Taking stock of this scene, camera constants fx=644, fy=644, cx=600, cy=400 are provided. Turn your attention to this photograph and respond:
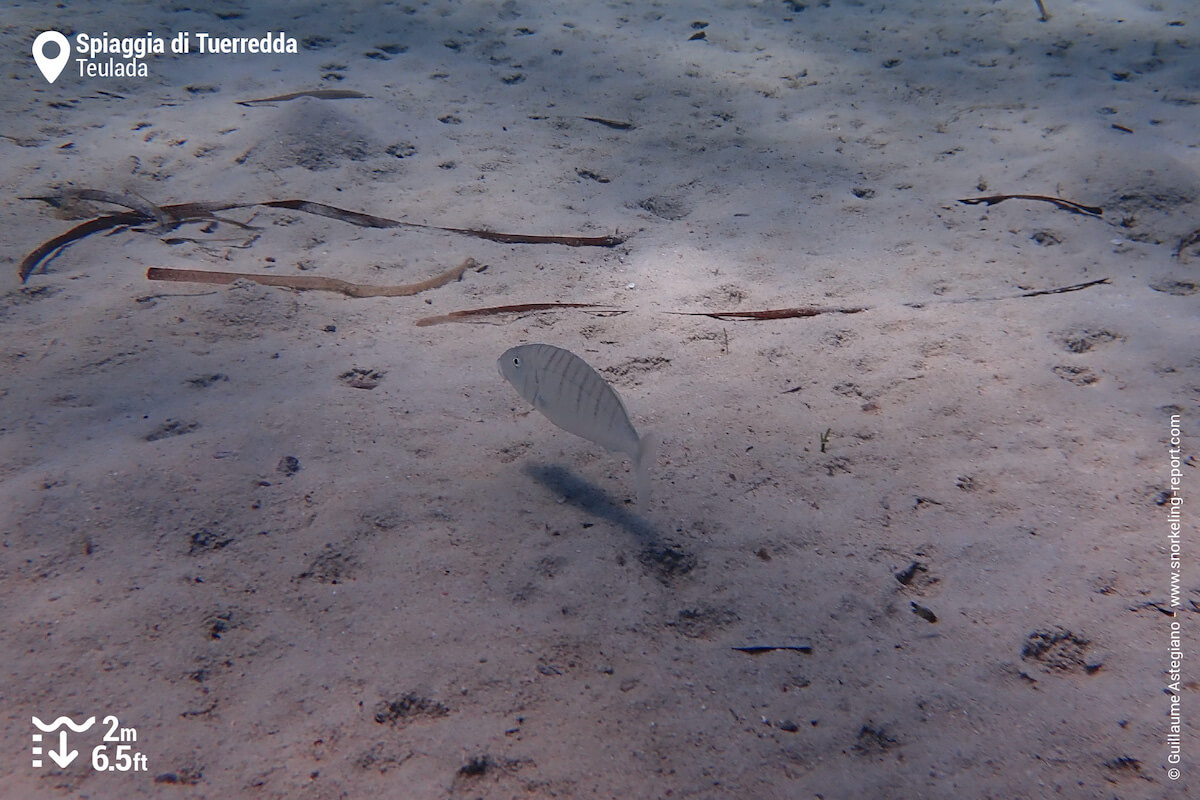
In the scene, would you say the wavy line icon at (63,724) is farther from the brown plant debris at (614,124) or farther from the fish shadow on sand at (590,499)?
the brown plant debris at (614,124)

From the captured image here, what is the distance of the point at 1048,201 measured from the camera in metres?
4.18

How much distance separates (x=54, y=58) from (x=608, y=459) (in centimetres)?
648

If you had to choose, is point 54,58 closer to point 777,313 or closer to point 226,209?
point 226,209

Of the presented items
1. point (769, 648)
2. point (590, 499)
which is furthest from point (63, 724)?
point (769, 648)

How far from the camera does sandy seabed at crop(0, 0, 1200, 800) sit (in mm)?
1778

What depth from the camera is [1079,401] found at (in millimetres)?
2809

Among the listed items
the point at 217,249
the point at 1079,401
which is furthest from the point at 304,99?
the point at 1079,401

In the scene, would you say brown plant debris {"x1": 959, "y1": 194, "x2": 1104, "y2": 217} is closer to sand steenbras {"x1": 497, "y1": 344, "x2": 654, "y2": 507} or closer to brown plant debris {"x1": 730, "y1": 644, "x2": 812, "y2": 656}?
sand steenbras {"x1": 497, "y1": 344, "x2": 654, "y2": 507}

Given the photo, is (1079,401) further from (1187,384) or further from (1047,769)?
(1047,769)

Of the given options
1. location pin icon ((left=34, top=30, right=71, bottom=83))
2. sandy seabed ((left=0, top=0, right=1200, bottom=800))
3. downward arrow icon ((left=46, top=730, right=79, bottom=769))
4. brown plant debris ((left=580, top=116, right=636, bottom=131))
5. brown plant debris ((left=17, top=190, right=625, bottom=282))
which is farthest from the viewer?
location pin icon ((left=34, top=30, right=71, bottom=83))

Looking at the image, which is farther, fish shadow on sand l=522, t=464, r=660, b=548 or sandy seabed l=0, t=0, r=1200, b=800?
fish shadow on sand l=522, t=464, r=660, b=548

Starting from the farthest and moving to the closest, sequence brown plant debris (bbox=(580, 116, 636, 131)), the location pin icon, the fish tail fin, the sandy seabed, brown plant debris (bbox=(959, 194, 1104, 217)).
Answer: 1. the location pin icon
2. brown plant debris (bbox=(580, 116, 636, 131))
3. brown plant debris (bbox=(959, 194, 1104, 217))
4. the fish tail fin
5. the sandy seabed

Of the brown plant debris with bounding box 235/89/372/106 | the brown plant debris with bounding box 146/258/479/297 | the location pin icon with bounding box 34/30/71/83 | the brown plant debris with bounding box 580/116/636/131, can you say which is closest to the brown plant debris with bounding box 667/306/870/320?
the brown plant debris with bounding box 146/258/479/297

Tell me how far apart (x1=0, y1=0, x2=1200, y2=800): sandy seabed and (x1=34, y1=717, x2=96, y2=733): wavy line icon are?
0.07ft
